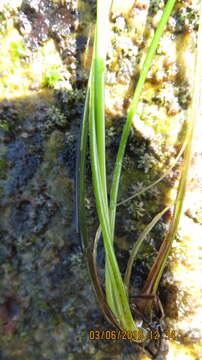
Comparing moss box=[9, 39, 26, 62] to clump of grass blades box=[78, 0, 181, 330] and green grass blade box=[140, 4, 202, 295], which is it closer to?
clump of grass blades box=[78, 0, 181, 330]

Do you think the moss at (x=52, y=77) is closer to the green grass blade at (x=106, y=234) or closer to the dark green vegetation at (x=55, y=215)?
the dark green vegetation at (x=55, y=215)

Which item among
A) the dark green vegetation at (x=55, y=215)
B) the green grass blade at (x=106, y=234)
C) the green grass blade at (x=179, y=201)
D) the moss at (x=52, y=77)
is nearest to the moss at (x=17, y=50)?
the dark green vegetation at (x=55, y=215)

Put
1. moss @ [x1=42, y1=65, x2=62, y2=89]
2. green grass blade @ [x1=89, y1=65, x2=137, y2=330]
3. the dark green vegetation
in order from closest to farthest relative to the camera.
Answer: green grass blade @ [x1=89, y1=65, x2=137, y2=330], the dark green vegetation, moss @ [x1=42, y1=65, x2=62, y2=89]

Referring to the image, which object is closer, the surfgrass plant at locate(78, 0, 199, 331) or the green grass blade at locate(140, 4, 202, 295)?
the surfgrass plant at locate(78, 0, 199, 331)

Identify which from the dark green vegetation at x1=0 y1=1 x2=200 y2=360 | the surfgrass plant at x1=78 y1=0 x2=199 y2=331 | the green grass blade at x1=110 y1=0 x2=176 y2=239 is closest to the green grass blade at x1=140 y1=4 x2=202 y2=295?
the surfgrass plant at x1=78 y1=0 x2=199 y2=331

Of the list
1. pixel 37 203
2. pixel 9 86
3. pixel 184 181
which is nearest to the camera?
pixel 184 181

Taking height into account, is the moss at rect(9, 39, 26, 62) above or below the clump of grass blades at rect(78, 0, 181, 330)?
above

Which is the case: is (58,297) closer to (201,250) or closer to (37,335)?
(37,335)

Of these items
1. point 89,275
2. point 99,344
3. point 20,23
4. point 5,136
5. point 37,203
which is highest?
point 20,23

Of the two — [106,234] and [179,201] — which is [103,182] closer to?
[106,234]

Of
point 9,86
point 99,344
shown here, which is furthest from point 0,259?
point 9,86

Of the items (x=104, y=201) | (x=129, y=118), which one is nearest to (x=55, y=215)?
(x=104, y=201)
